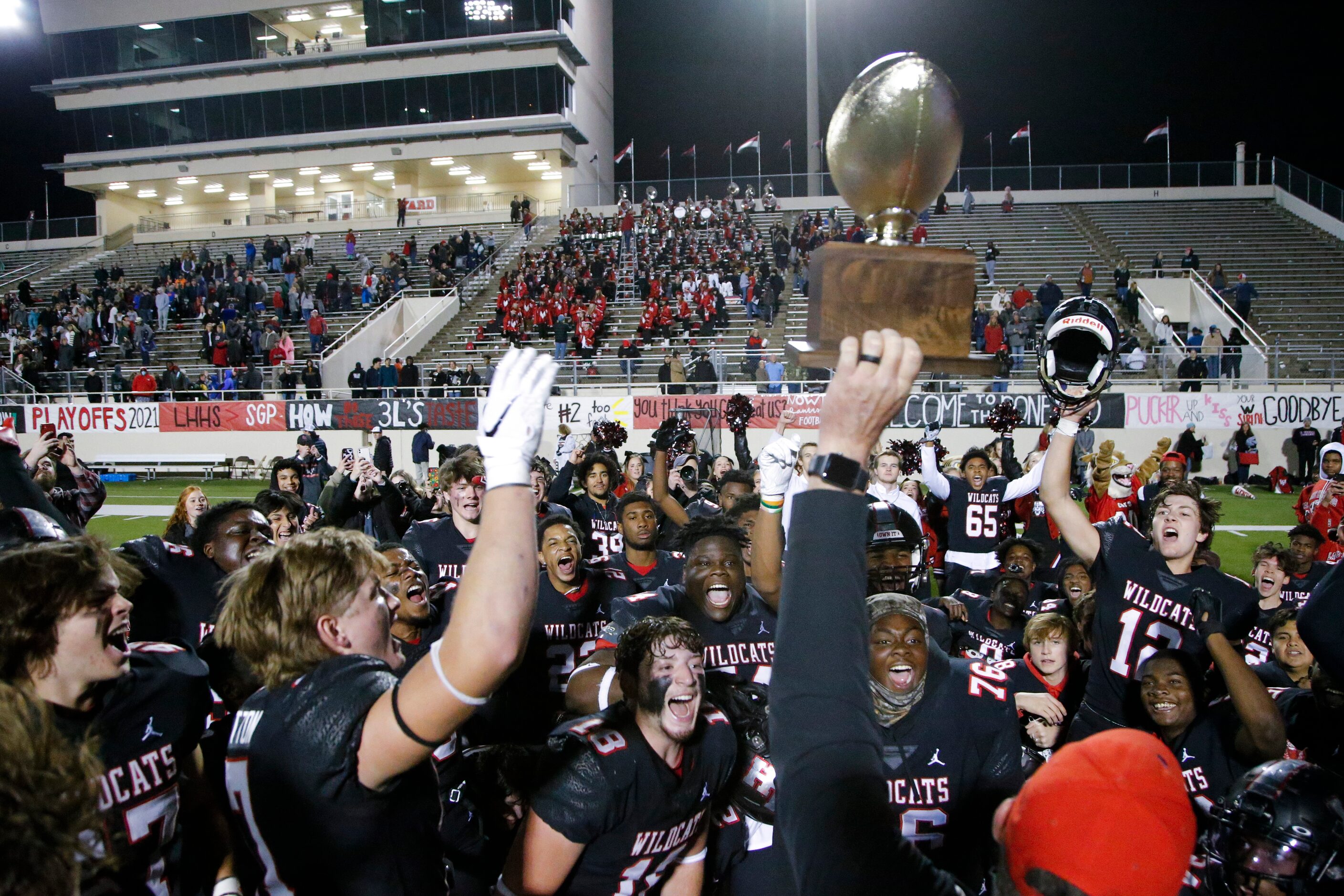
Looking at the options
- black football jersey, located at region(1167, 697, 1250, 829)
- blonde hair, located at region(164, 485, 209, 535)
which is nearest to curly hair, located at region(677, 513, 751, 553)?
black football jersey, located at region(1167, 697, 1250, 829)

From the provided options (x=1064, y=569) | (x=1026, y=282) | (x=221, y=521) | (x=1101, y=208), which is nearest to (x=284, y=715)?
(x=221, y=521)

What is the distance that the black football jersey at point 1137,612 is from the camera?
12.3 feet

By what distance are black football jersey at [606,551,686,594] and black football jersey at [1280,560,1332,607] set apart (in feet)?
13.3

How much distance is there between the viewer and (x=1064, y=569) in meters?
5.78

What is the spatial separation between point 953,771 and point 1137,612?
1.51 meters

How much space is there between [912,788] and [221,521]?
3129mm

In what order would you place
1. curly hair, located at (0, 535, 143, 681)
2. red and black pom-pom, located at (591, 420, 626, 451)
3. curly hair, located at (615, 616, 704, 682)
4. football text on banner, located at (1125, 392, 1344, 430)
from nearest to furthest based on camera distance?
curly hair, located at (0, 535, 143, 681) < curly hair, located at (615, 616, 704, 682) < red and black pom-pom, located at (591, 420, 626, 451) < football text on banner, located at (1125, 392, 1344, 430)

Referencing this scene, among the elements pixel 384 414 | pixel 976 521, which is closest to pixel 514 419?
pixel 976 521

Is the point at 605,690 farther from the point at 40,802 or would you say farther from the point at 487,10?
the point at 487,10

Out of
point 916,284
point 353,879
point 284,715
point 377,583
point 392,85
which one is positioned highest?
point 392,85

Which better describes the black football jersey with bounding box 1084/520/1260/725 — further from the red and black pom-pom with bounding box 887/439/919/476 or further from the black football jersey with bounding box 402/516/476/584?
the red and black pom-pom with bounding box 887/439/919/476

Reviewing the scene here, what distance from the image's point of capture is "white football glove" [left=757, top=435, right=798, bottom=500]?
9.97 ft

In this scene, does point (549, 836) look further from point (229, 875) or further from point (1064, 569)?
point (1064, 569)

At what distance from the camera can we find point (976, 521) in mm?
7609
